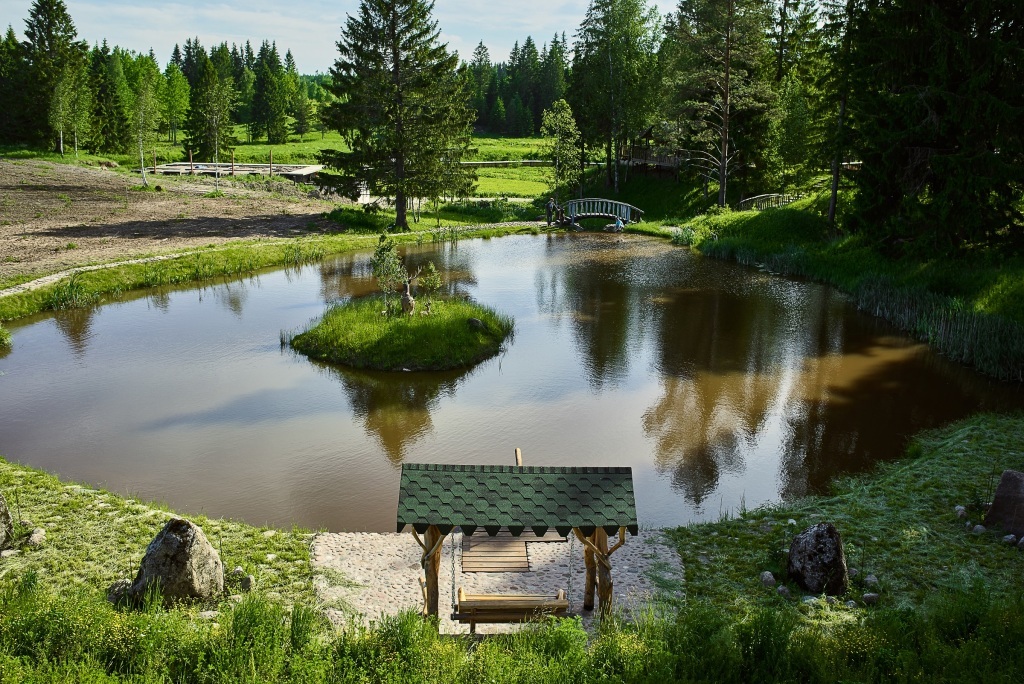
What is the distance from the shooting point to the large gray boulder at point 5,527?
36.9 feet

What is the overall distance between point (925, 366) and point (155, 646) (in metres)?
20.1

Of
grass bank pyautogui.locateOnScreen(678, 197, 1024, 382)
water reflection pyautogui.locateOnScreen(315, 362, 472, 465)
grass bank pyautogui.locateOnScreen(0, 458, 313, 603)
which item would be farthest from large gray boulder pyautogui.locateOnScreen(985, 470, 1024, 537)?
water reflection pyautogui.locateOnScreen(315, 362, 472, 465)

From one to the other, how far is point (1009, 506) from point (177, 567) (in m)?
11.6

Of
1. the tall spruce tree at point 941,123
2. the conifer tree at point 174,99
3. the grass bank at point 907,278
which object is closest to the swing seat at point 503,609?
the grass bank at point 907,278

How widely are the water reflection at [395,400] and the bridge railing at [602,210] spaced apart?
30.2 m

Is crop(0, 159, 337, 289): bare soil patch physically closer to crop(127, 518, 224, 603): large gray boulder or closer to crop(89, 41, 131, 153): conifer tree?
crop(89, 41, 131, 153): conifer tree

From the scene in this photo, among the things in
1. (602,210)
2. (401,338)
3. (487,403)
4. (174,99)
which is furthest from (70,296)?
(174,99)

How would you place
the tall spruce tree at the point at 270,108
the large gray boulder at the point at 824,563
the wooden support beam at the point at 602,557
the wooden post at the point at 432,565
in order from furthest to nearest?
1. the tall spruce tree at the point at 270,108
2. the large gray boulder at the point at 824,563
3. the wooden support beam at the point at 602,557
4. the wooden post at the point at 432,565

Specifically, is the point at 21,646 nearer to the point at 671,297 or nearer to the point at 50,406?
the point at 50,406

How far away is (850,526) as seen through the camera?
40.4ft

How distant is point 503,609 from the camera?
31.5 feet

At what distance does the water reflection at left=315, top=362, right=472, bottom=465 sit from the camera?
56.2ft

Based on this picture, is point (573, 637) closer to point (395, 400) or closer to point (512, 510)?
point (512, 510)

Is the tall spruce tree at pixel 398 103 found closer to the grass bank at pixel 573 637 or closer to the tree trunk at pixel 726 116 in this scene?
the tree trunk at pixel 726 116
